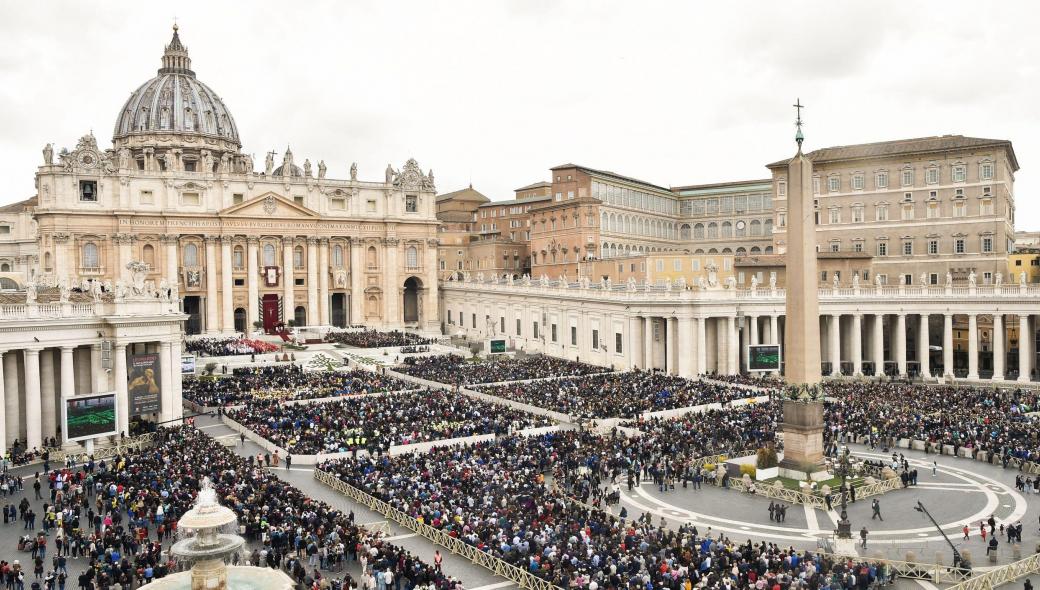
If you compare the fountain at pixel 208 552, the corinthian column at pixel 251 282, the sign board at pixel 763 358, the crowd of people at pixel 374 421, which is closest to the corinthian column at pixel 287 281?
the corinthian column at pixel 251 282

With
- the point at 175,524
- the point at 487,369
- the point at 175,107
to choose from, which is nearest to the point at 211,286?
the point at 175,107

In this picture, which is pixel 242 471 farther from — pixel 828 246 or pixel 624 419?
pixel 828 246

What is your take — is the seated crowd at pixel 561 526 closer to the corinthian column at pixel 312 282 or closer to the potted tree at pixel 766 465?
the potted tree at pixel 766 465

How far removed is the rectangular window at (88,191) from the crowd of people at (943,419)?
68880 mm

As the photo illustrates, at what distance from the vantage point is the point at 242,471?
96.9 feet

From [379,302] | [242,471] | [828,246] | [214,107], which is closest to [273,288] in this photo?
[379,302]

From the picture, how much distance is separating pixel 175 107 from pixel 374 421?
265ft

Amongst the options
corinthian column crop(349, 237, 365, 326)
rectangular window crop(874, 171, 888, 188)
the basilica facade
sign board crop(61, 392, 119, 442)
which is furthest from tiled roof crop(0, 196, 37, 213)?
rectangular window crop(874, 171, 888, 188)

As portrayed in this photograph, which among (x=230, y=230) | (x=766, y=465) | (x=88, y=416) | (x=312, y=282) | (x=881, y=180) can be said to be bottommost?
(x=766, y=465)

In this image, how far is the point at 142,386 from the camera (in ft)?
124

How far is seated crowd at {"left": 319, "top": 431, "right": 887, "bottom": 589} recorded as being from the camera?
20.1m

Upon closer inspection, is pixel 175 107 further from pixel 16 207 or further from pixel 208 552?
pixel 208 552

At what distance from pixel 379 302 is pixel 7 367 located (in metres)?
58.6

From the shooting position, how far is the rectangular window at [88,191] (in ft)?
264
